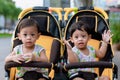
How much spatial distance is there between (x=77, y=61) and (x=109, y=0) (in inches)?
1143

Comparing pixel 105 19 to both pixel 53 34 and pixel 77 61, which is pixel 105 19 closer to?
pixel 53 34

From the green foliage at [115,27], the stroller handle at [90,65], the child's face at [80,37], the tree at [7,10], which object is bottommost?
the tree at [7,10]

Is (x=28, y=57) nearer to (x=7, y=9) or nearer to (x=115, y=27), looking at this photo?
(x=115, y=27)

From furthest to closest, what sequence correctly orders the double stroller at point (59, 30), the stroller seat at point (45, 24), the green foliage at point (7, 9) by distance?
the green foliage at point (7, 9)
the stroller seat at point (45, 24)
the double stroller at point (59, 30)

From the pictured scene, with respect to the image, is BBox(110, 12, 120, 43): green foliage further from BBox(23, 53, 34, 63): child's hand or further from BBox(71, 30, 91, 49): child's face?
BBox(23, 53, 34, 63): child's hand

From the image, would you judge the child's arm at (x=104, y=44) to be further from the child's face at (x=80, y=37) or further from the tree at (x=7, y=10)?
the tree at (x=7, y=10)

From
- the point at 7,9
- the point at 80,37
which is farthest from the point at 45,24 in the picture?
the point at 7,9

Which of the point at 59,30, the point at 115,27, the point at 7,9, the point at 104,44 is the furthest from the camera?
the point at 7,9

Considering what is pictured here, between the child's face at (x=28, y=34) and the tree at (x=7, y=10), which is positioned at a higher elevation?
the child's face at (x=28, y=34)

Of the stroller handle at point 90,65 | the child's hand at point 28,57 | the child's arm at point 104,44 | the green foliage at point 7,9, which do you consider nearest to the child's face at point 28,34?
the child's hand at point 28,57

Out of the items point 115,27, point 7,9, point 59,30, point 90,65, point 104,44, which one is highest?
point 59,30

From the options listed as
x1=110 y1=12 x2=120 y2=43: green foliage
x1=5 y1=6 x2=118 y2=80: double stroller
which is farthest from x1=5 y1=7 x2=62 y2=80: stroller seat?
x1=110 y1=12 x2=120 y2=43: green foliage

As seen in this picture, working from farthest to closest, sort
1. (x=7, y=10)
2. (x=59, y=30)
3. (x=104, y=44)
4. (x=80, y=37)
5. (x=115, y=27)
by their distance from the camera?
1. (x=7, y=10)
2. (x=115, y=27)
3. (x=59, y=30)
4. (x=104, y=44)
5. (x=80, y=37)

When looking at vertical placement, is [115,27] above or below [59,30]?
below
